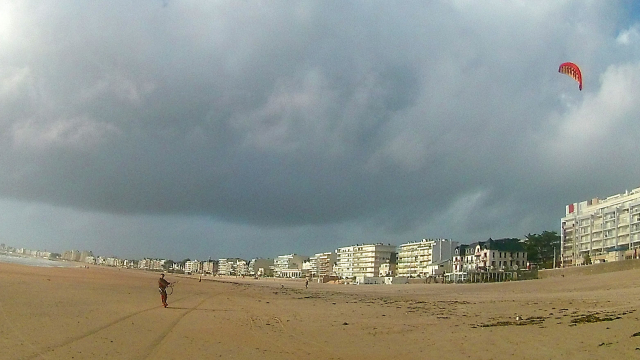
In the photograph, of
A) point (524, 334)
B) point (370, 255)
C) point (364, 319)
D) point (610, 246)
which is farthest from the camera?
point (370, 255)

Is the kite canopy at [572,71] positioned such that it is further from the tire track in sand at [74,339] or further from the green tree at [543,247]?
the green tree at [543,247]

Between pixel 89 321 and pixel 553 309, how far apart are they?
1615cm

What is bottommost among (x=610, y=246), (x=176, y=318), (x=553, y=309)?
(x=176, y=318)

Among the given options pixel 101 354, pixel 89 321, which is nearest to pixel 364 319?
pixel 89 321

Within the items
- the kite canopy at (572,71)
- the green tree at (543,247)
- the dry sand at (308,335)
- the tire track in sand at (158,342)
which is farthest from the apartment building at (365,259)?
the tire track in sand at (158,342)

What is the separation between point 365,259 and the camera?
17112cm

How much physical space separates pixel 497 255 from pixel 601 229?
19.7m

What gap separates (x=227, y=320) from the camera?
18.9 metres

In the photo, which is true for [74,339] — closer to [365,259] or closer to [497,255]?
[497,255]

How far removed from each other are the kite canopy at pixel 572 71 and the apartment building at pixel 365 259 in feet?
440

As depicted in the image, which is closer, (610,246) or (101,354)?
(101,354)

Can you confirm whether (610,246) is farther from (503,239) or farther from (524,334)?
(524,334)

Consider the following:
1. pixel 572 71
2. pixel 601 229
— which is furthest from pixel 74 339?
pixel 601 229

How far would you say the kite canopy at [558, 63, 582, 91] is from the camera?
31431mm
